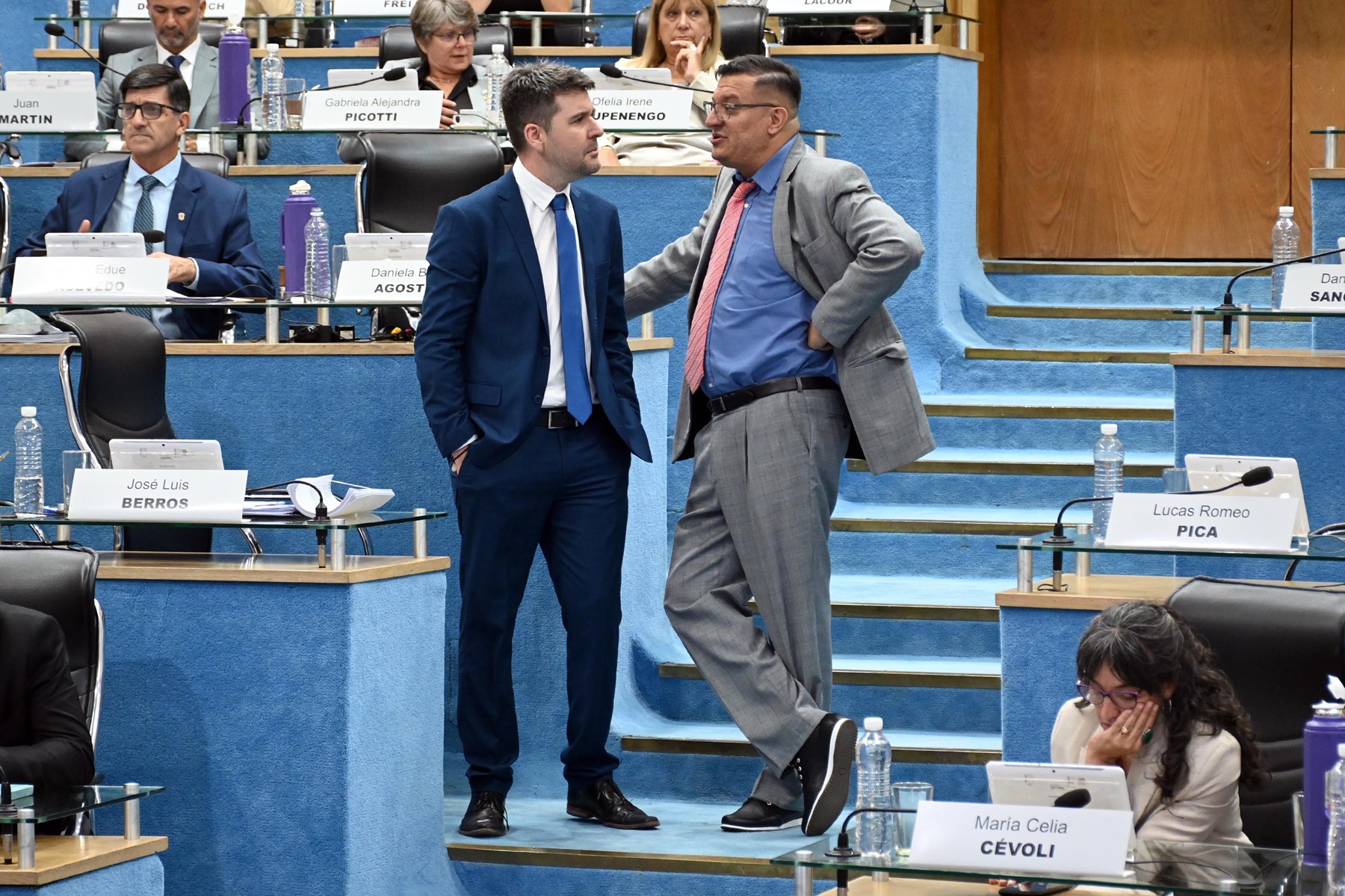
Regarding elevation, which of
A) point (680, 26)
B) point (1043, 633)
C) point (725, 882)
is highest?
point (680, 26)

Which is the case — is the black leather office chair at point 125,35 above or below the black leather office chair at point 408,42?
above

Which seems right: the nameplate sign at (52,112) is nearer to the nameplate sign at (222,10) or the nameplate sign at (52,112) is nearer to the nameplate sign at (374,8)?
the nameplate sign at (222,10)

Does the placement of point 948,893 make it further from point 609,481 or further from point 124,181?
point 124,181

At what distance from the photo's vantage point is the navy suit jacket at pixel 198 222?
207 inches

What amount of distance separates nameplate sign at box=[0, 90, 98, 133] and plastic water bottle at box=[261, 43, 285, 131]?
529mm

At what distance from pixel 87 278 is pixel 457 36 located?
5.84ft

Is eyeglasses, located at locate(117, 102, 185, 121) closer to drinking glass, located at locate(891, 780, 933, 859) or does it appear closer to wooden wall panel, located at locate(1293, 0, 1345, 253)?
drinking glass, located at locate(891, 780, 933, 859)

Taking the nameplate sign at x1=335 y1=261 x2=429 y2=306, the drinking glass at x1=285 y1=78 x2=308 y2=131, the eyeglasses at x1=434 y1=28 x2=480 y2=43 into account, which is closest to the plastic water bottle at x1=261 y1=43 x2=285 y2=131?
the drinking glass at x1=285 y1=78 x2=308 y2=131

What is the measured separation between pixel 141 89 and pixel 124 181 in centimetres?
25

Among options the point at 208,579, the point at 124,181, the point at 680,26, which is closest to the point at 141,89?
the point at 124,181

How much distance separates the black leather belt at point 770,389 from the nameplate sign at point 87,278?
1401 mm

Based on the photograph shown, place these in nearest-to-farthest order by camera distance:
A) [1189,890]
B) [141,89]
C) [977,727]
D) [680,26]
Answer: [1189,890] < [977,727] < [141,89] < [680,26]

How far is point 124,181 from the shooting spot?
18.3 ft

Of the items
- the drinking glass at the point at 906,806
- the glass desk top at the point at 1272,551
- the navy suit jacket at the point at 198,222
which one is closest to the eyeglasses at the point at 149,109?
the navy suit jacket at the point at 198,222
